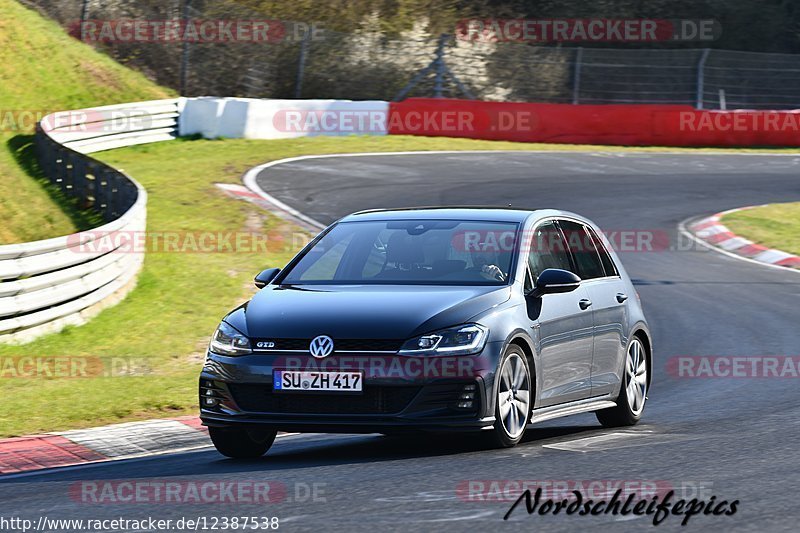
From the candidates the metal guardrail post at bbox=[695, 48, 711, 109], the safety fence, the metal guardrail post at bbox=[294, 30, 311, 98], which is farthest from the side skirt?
the metal guardrail post at bbox=[294, 30, 311, 98]

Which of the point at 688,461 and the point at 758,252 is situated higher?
the point at 688,461

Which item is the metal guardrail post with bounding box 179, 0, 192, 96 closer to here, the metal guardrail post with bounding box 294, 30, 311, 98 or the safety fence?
the safety fence

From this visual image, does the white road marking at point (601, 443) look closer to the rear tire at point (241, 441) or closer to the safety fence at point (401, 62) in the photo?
the rear tire at point (241, 441)

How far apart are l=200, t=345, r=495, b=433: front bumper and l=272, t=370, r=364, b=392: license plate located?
30 mm

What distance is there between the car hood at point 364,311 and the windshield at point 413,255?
0.28 metres

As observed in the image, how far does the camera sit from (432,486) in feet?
22.4

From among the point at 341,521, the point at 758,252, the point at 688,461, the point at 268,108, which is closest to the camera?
the point at 341,521

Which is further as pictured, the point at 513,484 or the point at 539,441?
the point at 539,441

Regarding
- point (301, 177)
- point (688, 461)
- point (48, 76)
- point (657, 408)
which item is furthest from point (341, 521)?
point (48, 76)

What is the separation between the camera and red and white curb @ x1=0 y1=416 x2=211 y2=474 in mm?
8852

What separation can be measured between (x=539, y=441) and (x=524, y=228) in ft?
4.64

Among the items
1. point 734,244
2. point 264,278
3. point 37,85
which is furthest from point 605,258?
point 37,85

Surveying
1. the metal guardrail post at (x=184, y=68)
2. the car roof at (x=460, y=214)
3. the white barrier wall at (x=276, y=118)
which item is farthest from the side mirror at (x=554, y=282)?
the metal guardrail post at (x=184, y=68)

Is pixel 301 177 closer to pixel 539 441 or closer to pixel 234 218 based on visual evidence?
pixel 234 218
